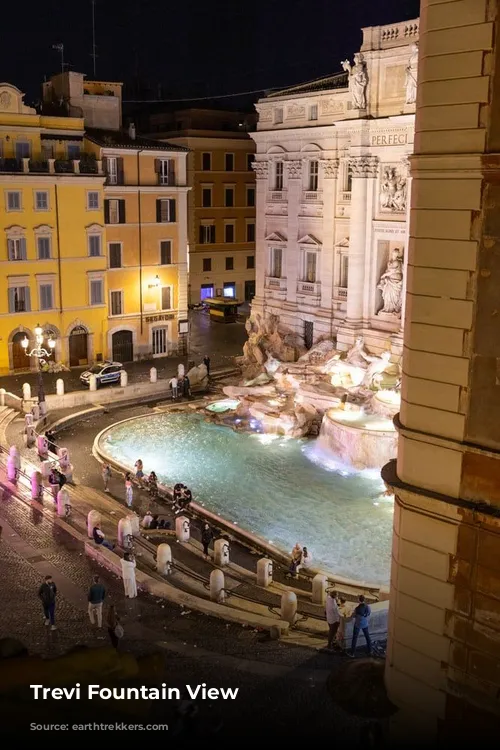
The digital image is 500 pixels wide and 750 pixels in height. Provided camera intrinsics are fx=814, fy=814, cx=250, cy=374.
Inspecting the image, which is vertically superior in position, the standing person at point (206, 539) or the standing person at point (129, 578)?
the standing person at point (129, 578)

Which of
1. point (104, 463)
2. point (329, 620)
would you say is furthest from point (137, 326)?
point (329, 620)

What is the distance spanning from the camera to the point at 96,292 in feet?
143

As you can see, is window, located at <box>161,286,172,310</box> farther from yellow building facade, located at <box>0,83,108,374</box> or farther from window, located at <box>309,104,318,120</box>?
window, located at <box>309,104,318,120</box>

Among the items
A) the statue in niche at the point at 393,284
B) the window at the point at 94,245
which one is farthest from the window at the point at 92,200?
the statue in niche at the point at 393,284

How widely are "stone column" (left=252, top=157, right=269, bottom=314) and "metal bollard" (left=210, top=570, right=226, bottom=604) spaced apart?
2845 centimetres

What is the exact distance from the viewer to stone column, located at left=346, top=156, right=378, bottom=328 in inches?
1479

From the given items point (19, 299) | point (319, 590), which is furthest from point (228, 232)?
point (319, 590)

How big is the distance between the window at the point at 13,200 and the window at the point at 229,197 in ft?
76.7

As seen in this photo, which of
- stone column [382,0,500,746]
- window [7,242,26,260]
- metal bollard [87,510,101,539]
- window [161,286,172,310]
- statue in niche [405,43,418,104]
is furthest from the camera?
window [161,286,172,310]

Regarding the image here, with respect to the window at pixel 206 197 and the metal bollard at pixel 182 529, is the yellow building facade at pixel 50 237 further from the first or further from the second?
the metal bollard at pixel 182 529

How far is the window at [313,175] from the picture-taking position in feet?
137

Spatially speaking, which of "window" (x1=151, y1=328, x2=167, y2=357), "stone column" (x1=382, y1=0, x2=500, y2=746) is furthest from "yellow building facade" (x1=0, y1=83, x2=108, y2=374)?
"stone column" (x1=382, y1=0, x2=500, y2=746)

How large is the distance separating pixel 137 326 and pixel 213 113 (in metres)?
25.7

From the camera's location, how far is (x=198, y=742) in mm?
10148
